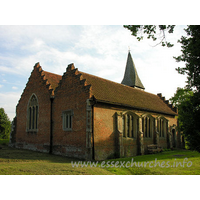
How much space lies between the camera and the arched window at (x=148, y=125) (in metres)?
20.9

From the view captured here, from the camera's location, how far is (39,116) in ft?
67.5

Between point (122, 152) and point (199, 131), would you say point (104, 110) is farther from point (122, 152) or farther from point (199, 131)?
point (199, 131)

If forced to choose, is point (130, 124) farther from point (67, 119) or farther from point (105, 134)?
point (67, 119)

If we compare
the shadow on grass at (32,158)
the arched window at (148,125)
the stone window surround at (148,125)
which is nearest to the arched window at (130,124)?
the stone window surround at (148,125)

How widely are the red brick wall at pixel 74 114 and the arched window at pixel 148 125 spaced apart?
8.17 m

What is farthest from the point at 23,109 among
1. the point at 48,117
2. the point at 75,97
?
the point at 75,97

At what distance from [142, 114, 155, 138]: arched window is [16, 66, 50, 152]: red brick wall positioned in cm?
1044

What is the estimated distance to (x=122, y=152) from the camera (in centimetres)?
1650

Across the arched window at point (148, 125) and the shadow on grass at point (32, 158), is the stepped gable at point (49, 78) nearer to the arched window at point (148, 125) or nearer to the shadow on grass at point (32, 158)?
the shadow on grass at point (32, 158)

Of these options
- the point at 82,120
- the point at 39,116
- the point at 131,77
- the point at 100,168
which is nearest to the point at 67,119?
the point at 82,120

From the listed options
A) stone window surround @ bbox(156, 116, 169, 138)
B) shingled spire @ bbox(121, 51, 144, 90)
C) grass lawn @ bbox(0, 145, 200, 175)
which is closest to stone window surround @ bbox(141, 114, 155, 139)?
stone window surround @ bbox(156, 116, 169, 138)

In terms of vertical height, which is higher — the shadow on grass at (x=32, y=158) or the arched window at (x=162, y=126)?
the arched window at (x=162, y=126)

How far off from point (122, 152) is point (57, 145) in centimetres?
612

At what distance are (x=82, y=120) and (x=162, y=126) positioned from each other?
45.3ft
